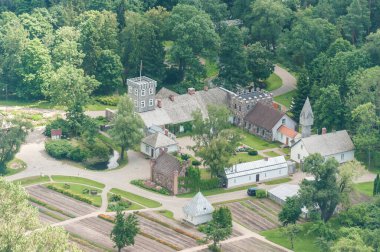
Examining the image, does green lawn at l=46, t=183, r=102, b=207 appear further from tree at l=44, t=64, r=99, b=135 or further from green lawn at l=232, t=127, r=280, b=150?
green lawn at l=232, t=127, r=280, b=150

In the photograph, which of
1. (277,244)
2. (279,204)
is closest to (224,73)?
(279,204)

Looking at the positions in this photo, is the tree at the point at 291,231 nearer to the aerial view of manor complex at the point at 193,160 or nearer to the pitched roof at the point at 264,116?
the aerial view of manor complex at the point at 193,160

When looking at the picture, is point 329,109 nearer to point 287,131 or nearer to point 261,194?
point 287,131

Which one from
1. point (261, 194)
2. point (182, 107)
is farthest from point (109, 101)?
point (261, 194)

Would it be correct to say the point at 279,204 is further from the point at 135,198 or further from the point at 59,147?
the point at 59,147

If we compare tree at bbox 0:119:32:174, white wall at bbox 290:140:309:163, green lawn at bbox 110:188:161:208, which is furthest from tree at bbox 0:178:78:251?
white wall at bbox 290:140:309:163
